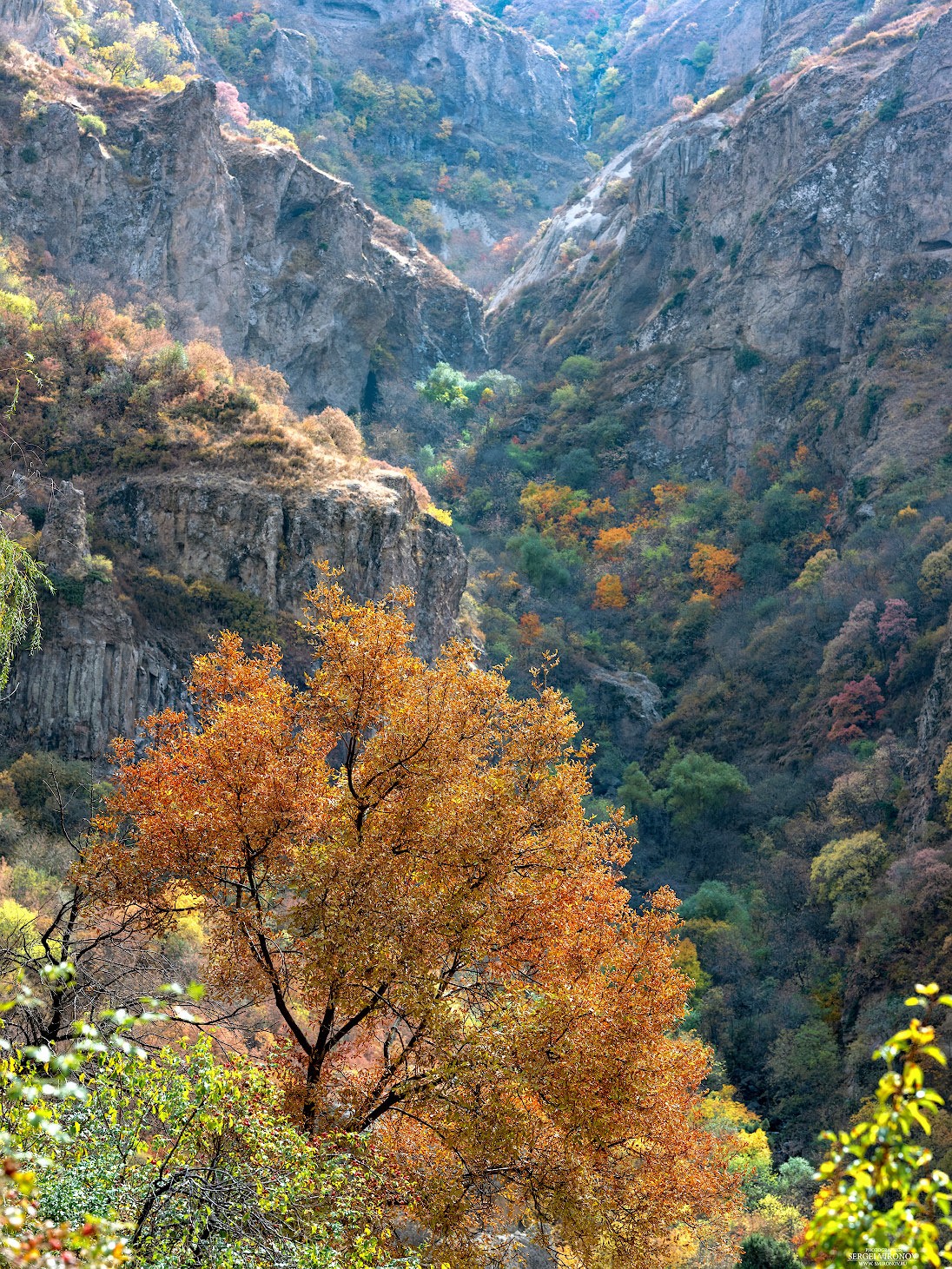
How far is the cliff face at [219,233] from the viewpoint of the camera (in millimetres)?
43344

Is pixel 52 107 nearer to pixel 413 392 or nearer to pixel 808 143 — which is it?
pixel 413 392

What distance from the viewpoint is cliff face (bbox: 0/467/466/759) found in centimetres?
2383

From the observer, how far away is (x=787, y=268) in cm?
5928

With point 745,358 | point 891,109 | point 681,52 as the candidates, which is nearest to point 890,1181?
point 745,358

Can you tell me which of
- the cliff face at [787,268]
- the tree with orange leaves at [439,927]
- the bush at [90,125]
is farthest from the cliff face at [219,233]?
the tree with orange leaves at [439,927]

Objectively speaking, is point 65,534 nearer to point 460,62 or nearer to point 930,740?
point 930,740

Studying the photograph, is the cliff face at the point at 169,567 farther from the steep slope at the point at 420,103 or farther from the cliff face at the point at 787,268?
the steep slope at the point at 420,103

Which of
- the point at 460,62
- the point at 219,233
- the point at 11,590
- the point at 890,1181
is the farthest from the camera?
the point at 460,62

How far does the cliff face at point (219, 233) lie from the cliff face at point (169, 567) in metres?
19.3

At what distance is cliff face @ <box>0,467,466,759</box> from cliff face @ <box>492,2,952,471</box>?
2811cm

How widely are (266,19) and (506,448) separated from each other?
51313mm

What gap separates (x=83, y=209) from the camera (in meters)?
44.3

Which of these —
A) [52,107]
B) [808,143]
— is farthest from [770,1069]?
[808,143]

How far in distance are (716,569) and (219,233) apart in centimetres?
3006
